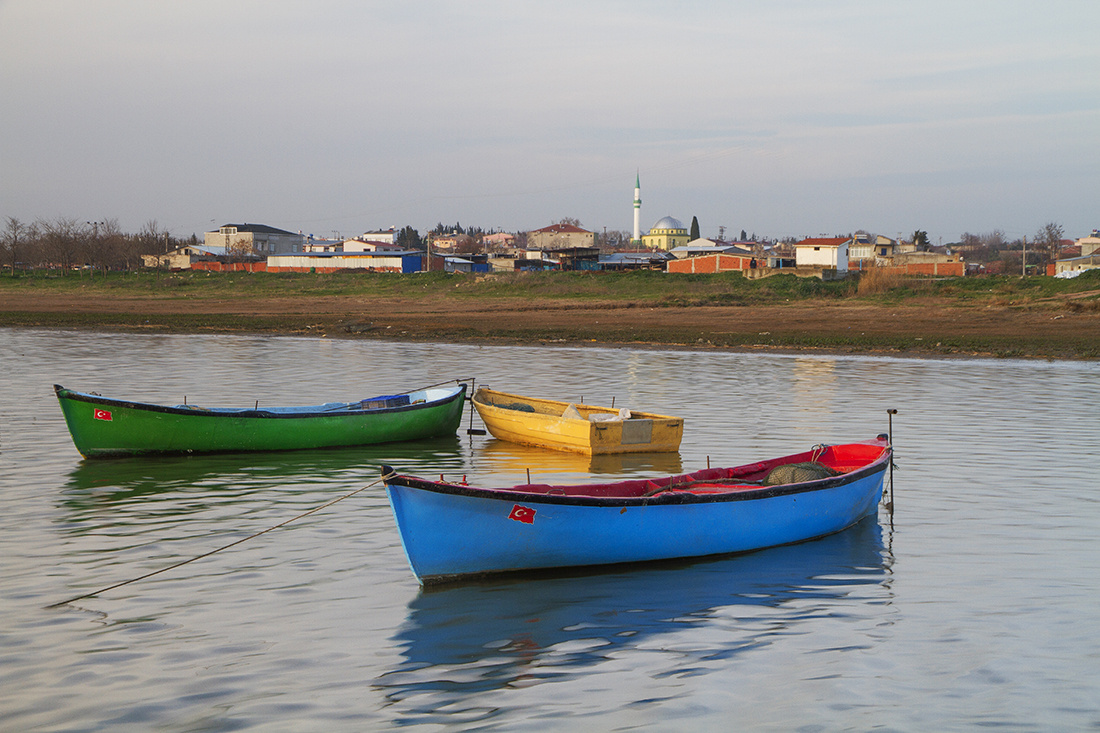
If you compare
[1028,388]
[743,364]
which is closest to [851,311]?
[743,364]

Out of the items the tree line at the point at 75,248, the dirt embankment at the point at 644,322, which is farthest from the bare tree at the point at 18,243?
the dirt embankment at the point at 644,322

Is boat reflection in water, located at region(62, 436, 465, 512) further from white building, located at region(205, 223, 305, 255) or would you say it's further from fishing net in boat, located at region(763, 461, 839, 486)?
white building, located at region(205, 223, 305, 255)

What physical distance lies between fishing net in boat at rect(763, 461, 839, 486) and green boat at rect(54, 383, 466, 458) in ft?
28.9

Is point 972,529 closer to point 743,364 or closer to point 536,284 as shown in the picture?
point 743,364

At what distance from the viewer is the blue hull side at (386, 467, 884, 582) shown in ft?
33.5

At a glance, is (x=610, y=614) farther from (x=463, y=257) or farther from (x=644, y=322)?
(x=463, y=257)

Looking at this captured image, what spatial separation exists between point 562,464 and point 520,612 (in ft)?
26.4

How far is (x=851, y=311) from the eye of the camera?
165 ft

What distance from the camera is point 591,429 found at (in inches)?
718

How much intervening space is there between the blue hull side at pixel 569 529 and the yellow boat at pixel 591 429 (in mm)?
6182

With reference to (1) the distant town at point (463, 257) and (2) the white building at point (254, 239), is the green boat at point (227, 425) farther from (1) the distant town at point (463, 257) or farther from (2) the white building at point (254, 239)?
(2) the white building at point (254, 239)

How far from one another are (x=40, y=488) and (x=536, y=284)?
52.7 meters

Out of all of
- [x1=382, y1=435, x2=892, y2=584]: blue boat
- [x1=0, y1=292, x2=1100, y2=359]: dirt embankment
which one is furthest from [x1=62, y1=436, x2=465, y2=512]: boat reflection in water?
[x1=0, y1=292, x2=1100, y2=359]: dirt embankment

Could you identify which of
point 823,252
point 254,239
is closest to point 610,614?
point 823,252
